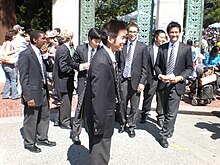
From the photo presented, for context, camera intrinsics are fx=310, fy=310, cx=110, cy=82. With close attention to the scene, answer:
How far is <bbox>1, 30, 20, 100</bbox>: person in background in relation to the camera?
8.22 metres

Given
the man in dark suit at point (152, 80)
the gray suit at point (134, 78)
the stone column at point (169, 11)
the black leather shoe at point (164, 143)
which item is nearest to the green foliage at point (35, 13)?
the stone column at point (169, 11)

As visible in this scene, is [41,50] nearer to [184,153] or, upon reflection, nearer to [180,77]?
[180,77]

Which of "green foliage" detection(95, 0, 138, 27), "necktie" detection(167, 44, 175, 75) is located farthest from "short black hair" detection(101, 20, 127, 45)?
"green foliage" detection(95, 0, 138, 27)

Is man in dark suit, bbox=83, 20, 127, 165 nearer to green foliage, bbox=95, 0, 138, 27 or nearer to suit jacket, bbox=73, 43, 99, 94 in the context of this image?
suit jacket, bbox=73, 43, 99, 94

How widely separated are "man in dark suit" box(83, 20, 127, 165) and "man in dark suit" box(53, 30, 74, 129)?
7.40 feet

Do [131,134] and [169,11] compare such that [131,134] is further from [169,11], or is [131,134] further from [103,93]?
[169,11]

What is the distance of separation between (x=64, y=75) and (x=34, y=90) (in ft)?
3.68

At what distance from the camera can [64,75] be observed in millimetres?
5762

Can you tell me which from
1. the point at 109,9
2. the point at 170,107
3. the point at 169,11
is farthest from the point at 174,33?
the point at 109,9

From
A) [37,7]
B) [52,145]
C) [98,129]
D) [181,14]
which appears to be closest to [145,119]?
[52,145]

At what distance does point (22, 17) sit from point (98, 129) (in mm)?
12305

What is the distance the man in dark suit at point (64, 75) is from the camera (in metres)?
5.61

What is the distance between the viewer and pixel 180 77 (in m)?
5.10

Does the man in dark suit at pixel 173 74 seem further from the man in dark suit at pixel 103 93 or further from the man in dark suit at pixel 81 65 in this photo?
the man in dark suit at pixel 103 93
